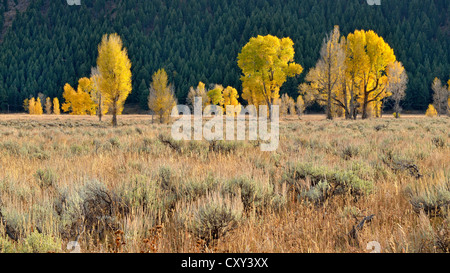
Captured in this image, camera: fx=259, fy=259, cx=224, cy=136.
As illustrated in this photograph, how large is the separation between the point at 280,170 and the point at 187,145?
12.5ft

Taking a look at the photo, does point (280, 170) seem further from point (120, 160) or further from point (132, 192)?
point (120, 160)

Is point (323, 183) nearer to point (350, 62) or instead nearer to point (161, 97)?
point (350, 62)

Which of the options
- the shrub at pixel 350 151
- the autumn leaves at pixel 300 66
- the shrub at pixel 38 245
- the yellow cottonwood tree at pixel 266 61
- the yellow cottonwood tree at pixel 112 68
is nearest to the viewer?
the shrub at pixel 38 245

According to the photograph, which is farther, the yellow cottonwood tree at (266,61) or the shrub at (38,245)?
the yellow cottonwood tree at (266,61)

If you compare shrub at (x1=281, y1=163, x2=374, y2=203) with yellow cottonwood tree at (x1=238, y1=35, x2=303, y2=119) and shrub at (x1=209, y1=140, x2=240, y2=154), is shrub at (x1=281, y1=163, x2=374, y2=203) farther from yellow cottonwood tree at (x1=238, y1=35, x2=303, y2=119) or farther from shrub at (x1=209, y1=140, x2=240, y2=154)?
yellow cottonwood tree at (x1=238, y1=35, x2=303, y2=119)

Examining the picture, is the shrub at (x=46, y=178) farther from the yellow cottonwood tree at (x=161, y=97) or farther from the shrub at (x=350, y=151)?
the yellow cottonwood tree at (x=161, y=97)

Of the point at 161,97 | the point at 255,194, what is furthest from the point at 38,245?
the point at 161,97

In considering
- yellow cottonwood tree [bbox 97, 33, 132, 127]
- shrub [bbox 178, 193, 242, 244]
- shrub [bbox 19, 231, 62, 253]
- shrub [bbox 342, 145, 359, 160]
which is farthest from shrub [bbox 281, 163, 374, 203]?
yellow cottonwood tree [bbox 97, 33, 132, 127]

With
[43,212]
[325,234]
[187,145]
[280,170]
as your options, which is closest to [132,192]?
[43,212]

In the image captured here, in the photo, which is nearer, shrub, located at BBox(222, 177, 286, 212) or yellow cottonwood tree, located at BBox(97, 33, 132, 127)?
shrub, located at BBox(222, 177, 286, 212)

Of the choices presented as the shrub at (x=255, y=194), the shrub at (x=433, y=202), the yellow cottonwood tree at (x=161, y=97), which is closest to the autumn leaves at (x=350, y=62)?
the yellow cottonwood tree at (x=161, y=97)

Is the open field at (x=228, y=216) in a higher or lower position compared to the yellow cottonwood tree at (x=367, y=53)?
lower

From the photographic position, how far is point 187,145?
808 centimetres

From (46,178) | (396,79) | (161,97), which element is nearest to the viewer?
(46,178)
